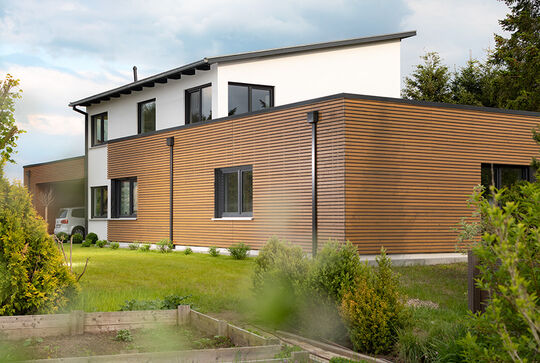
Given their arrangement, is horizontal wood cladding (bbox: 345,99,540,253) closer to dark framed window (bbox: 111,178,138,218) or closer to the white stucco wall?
the white stucco wall

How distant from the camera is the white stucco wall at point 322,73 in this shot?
18000mm

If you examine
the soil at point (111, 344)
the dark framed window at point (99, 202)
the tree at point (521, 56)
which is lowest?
the soil at point (111, 344)

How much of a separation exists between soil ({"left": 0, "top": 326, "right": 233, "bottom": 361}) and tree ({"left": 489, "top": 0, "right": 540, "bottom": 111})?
2192 cm

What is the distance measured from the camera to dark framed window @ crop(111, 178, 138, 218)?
2005 centimetres

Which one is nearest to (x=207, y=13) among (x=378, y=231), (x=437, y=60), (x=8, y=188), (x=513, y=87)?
(x=437, y=60)

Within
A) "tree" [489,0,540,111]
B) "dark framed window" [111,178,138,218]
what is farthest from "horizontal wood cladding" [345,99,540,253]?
"tree" [489,0,540,111]

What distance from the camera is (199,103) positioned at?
1878 cm

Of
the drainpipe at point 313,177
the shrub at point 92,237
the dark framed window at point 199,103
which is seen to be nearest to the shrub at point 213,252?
the drainpipe at point 313,177

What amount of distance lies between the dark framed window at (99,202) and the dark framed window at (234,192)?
328 inches

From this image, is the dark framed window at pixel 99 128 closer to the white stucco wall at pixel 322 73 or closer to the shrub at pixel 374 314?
the white stucco wall at pixel 322 73

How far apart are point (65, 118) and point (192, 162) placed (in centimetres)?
1276

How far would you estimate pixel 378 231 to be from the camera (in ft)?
40.5

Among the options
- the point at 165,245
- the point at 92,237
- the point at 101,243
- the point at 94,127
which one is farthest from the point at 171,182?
the point at 94,127

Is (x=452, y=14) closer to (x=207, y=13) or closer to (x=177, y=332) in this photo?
(x=207, y=13)
